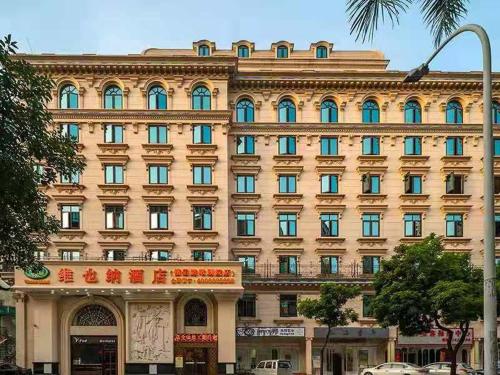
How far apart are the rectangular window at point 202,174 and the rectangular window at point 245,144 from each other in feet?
7.86

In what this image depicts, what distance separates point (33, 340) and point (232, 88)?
19.1 m

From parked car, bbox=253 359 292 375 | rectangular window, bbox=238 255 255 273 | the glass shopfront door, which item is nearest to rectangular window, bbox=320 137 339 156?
rectangular window, bbox=238 255 255 273

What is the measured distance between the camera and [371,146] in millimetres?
45625

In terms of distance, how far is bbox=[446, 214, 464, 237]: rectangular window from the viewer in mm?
45438

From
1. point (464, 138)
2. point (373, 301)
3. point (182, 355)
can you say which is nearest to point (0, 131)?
point (373, 301)

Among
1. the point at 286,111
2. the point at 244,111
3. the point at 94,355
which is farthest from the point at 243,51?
the point at 94,355

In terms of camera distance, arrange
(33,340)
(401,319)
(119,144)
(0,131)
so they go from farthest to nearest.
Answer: (119,144), (33,340), (401,319), (0,131)

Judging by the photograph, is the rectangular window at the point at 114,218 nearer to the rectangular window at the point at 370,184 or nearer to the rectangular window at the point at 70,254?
the rectangular window at the point at 70,254

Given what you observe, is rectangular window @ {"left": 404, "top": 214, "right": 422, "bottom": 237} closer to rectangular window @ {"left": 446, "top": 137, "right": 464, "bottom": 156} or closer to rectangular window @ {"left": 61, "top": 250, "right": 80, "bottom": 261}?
rectangular window @ {"left": 446, "top": 137, "right": 464, "bottom": 156}

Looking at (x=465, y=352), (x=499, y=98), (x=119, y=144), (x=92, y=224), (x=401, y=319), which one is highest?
(x=499, y=98)

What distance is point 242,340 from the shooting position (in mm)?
44812

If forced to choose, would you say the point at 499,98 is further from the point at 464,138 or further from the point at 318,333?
the point at 318,333

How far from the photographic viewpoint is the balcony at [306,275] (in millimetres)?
44531

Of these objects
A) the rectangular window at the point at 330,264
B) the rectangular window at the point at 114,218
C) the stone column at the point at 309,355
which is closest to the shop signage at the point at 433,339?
the stone column at the point at 309,355
